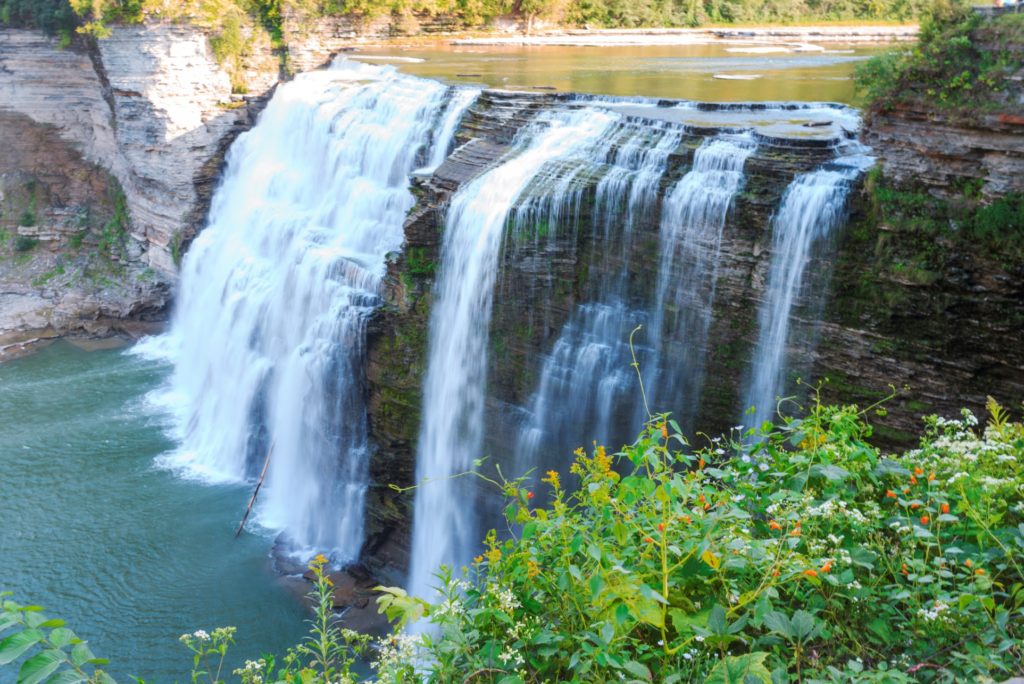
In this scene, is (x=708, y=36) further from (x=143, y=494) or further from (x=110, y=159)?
(x=143, y=494)

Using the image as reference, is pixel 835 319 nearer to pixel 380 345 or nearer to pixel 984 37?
pixel 984 37

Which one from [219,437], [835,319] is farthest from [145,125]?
[835,319]

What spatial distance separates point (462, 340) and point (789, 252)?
16.4 ft

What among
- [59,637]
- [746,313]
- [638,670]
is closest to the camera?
[59,637]

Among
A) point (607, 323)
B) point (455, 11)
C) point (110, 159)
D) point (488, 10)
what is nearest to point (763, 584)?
point (607, 323)

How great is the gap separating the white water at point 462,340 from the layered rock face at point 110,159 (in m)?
10.7

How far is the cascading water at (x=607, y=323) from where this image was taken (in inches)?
459

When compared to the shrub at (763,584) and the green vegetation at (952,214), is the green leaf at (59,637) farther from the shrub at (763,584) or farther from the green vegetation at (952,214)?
the green vegetation at (952,214)

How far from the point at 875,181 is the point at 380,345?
7.76 metres

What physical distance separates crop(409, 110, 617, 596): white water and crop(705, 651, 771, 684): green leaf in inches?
364

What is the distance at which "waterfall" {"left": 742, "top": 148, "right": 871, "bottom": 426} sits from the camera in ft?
32.8

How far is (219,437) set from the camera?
17000mm

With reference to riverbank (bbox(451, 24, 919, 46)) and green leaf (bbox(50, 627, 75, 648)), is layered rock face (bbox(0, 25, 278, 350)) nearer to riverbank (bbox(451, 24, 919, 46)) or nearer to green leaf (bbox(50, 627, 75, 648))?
riverbank (bbox(451, 24, 919, 46))

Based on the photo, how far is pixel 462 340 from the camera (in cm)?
1309
